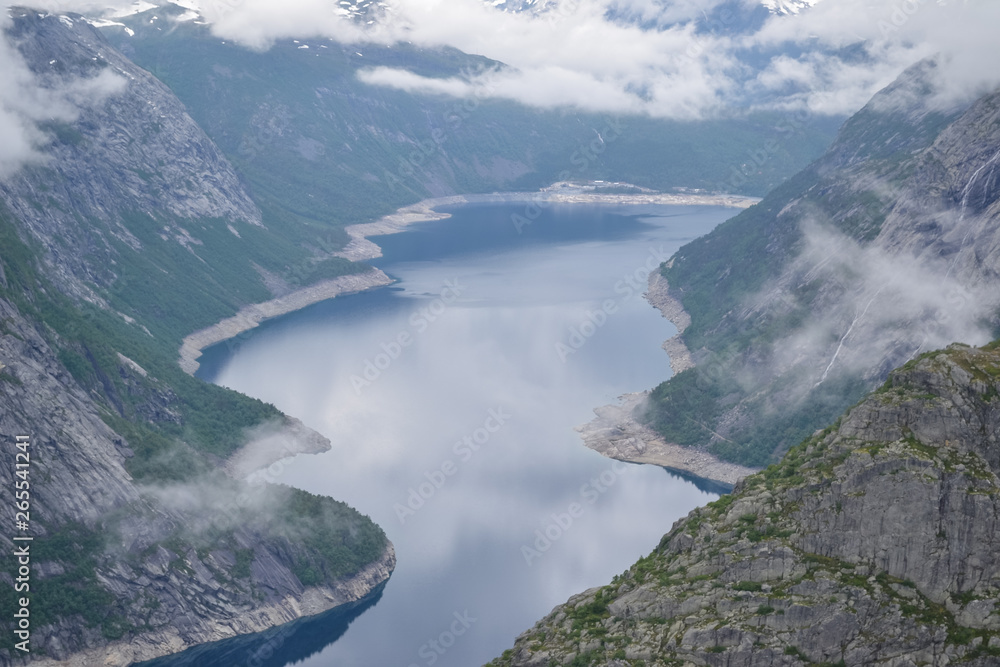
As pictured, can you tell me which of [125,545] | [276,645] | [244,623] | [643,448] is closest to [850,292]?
[643,448]

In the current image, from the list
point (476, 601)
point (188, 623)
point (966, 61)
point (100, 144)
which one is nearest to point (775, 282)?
point (966, 61)

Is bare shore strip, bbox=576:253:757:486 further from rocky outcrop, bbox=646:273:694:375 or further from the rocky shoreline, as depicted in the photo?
the rocky shoreline

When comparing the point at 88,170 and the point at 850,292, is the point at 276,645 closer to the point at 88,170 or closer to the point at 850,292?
the point at 850,292

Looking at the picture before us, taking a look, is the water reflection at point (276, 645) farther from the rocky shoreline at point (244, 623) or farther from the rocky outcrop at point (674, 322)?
the rocky outcrop at point (674, 322)

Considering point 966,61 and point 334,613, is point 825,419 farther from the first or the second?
point 966,61

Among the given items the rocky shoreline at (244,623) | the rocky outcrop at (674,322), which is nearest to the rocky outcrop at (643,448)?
the rocky outcrop at (674,322)

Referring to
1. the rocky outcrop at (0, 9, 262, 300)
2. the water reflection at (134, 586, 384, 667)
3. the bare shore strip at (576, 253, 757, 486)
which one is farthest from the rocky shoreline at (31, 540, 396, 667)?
the rocky outcrop at (0, 9, 262, 300)
